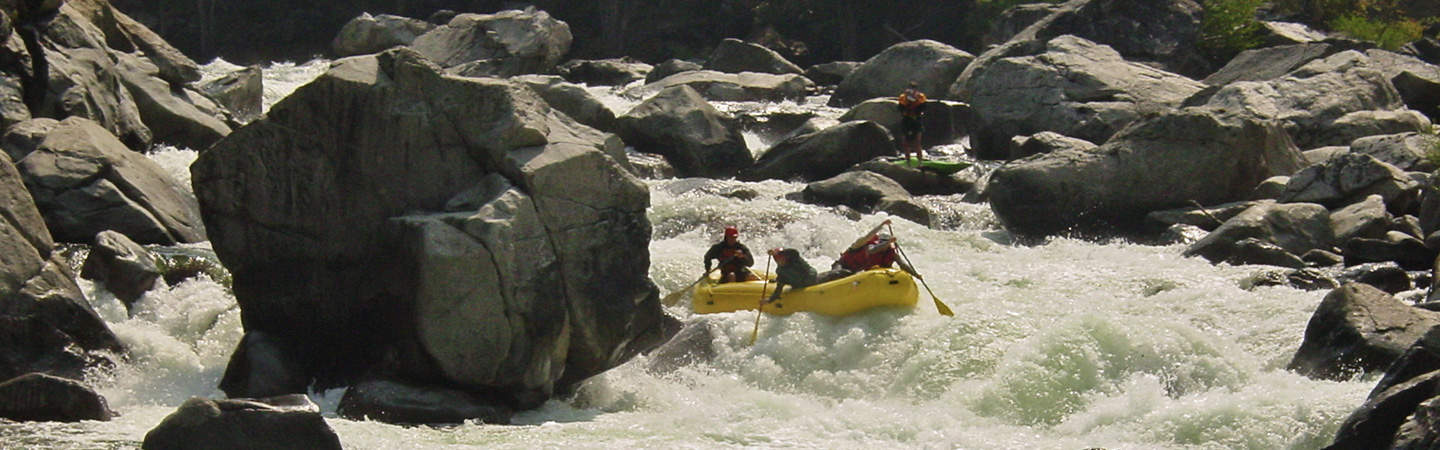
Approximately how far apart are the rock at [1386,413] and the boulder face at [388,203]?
5.25 meters

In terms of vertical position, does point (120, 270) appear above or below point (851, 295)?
above

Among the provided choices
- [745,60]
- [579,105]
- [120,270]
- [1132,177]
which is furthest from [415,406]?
[745,60]

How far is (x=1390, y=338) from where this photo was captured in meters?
12.5

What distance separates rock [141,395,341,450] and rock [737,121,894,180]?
1448cm

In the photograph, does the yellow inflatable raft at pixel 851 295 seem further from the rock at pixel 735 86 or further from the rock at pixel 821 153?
the rock at pixel 735 86

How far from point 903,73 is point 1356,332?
1899 centimetres

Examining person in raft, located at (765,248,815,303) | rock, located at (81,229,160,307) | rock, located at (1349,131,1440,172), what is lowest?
rock, located at (1349,131,1440,172)

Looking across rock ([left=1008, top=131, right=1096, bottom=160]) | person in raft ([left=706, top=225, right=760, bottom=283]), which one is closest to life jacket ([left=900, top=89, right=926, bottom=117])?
rock ([left=1008, top=131, right=1096, bottom=160])

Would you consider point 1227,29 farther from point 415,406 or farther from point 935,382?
point 415,406

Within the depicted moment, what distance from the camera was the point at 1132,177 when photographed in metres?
20.3

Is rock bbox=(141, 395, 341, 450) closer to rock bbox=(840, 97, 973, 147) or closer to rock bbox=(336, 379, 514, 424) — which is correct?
rock bbox=(336, 379, 514, 424)

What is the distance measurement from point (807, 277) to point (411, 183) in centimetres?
386

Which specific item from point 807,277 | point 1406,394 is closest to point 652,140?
point 807,277

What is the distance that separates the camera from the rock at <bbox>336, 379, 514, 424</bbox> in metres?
12.0
